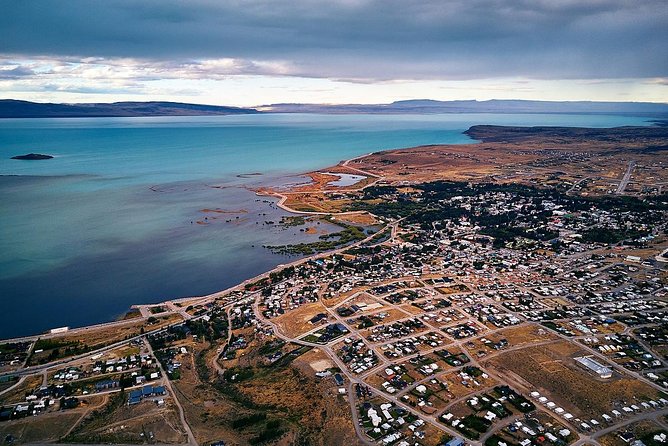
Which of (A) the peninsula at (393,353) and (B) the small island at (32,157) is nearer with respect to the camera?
(A) the peninsula at (393,353)

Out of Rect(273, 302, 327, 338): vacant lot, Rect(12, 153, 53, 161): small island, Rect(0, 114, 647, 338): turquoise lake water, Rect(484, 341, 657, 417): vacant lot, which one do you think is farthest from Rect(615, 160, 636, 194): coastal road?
Rect(12, 153, 53, 161): small island

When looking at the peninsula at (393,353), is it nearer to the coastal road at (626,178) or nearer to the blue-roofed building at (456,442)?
the blue-roofed building at (456,442)

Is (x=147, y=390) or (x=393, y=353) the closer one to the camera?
(x=147, y=390)

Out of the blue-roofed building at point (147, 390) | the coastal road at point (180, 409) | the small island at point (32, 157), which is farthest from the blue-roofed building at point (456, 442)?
the small island at point (32, 157)

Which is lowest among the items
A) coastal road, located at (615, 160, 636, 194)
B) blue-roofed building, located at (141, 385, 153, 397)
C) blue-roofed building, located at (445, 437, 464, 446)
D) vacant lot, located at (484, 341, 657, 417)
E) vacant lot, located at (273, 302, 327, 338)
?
blue-roofed building, located at (141, 385, 153, 397)

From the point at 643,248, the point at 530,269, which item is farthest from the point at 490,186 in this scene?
the point at 530,269

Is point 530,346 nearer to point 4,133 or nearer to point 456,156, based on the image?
point 456,156

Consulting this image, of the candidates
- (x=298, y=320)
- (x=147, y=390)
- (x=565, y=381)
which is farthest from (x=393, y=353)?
(x=147, y=390)

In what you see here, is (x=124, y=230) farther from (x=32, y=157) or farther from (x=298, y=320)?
(x=32, y=157)

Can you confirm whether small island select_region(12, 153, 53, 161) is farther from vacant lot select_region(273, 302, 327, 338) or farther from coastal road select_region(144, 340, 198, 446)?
vacant lot select_region(273, 302, 327, 338)

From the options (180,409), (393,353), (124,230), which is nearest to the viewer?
(180,409)

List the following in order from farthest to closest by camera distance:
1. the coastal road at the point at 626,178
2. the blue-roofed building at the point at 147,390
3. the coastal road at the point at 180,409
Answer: the coastal road at the point at 626,178, the blue-roofed building at the point at 147,390, the coastal road at the point at 180,409

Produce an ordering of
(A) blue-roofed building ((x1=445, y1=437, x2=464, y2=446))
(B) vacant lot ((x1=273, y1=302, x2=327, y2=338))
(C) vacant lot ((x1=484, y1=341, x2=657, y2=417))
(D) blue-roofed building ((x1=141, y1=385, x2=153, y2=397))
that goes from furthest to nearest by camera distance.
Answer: (B) vacant lot ((x1=273, y1=302, x2=327, y2=338)), (D) blue-roofed building ((x1=141, y1=385, x2=153, y2=397)), (C) vacant lot ((x1=484, y1=341, x2=657, y2=417)), (A) blue-roofed building ((x1=445, y1=437, x2=464, y2=446))
